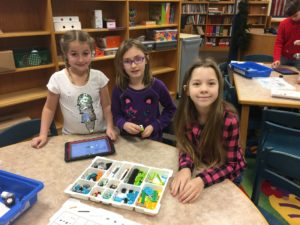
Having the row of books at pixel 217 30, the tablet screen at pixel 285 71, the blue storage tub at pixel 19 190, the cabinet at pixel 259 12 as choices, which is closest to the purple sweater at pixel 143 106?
the blue storage tub at pixel 19 190

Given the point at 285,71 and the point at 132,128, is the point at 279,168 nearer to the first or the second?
the point at 132,128

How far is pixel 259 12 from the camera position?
7359mm

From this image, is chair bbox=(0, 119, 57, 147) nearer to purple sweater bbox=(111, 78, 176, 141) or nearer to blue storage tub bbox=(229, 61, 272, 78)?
purple sweater bbox=(111, 78, 176, 141)

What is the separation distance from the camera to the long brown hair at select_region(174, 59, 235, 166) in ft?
3.66

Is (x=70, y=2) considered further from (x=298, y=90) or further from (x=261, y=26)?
(x=261, y=26)

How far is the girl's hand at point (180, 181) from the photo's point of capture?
0.90 meters

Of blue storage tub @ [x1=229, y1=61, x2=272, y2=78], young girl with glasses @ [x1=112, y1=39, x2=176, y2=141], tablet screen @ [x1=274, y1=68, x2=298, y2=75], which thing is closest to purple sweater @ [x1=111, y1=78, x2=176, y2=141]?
young girl with glasses @ [x1=112, y1=39, x2=176, y2=141]

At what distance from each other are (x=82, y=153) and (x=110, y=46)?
228 cm

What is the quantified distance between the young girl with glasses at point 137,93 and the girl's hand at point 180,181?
48 centimetres

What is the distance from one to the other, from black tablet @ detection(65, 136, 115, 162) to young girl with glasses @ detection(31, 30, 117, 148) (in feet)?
0.32

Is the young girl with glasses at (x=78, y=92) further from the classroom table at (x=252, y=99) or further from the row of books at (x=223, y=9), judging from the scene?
the row of books at (x=223, y=9)

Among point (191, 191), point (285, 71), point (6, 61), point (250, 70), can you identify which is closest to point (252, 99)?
point (250, 70)

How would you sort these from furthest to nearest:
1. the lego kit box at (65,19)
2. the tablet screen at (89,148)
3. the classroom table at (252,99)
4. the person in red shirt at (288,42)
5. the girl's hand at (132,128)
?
the person in red shirt at (288,42) < the lego kit box at (65,19) < the classroom table at (252,99) < the girl's hand at (132,128) < the tablet screen at (89,148)

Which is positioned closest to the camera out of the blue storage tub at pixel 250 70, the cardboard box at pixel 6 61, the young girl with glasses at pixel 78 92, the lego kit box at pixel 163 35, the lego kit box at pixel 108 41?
the young girl with glasses at pixel 78 92
